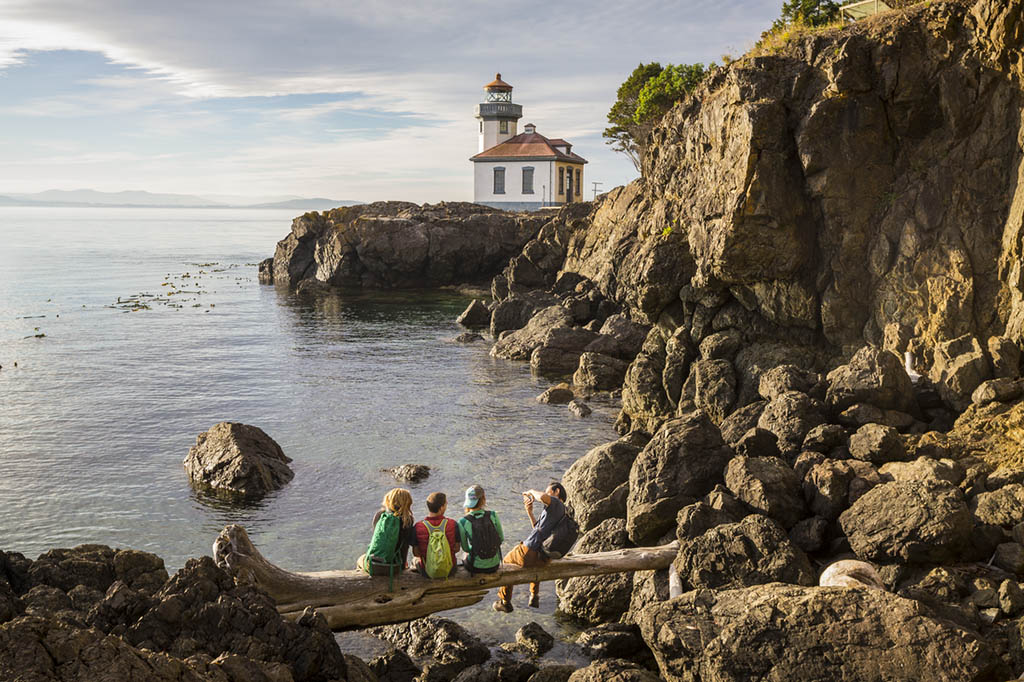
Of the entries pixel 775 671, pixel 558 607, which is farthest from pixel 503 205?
pixel 775 671

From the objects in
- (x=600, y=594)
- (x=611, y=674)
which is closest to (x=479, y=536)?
(x=611, y=674)

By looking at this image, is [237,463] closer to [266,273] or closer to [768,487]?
[768,487]

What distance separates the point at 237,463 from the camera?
25922 millimetres

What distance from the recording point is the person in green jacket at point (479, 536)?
14.5m

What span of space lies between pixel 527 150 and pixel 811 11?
60035 mm

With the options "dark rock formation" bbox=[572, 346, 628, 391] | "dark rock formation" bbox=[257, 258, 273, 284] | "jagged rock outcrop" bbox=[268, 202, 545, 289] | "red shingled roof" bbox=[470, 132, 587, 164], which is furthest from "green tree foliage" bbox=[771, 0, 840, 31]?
"dark rock formation" bbox=[257, 258, 273, 284]

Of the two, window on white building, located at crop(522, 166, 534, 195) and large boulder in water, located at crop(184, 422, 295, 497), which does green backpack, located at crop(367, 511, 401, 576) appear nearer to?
large boulder in water, located at crop(184, 422, 295, 497)

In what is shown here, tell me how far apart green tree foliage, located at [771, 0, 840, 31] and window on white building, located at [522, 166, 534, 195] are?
186 feet

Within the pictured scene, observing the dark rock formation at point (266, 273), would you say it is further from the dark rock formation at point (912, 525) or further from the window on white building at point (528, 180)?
the dark rock formation at point (912, 525)

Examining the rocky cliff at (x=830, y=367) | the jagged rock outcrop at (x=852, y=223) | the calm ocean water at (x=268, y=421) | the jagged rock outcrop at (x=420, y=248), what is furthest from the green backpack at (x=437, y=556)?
the jagged rock outcrop at (x=420, y=248)

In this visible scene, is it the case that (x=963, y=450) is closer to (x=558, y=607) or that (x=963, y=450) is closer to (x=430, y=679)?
(x=558, y=607)

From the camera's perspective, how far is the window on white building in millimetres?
96625

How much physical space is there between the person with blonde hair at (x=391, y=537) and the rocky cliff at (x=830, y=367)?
4.20 meters

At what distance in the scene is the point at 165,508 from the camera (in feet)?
80.3
